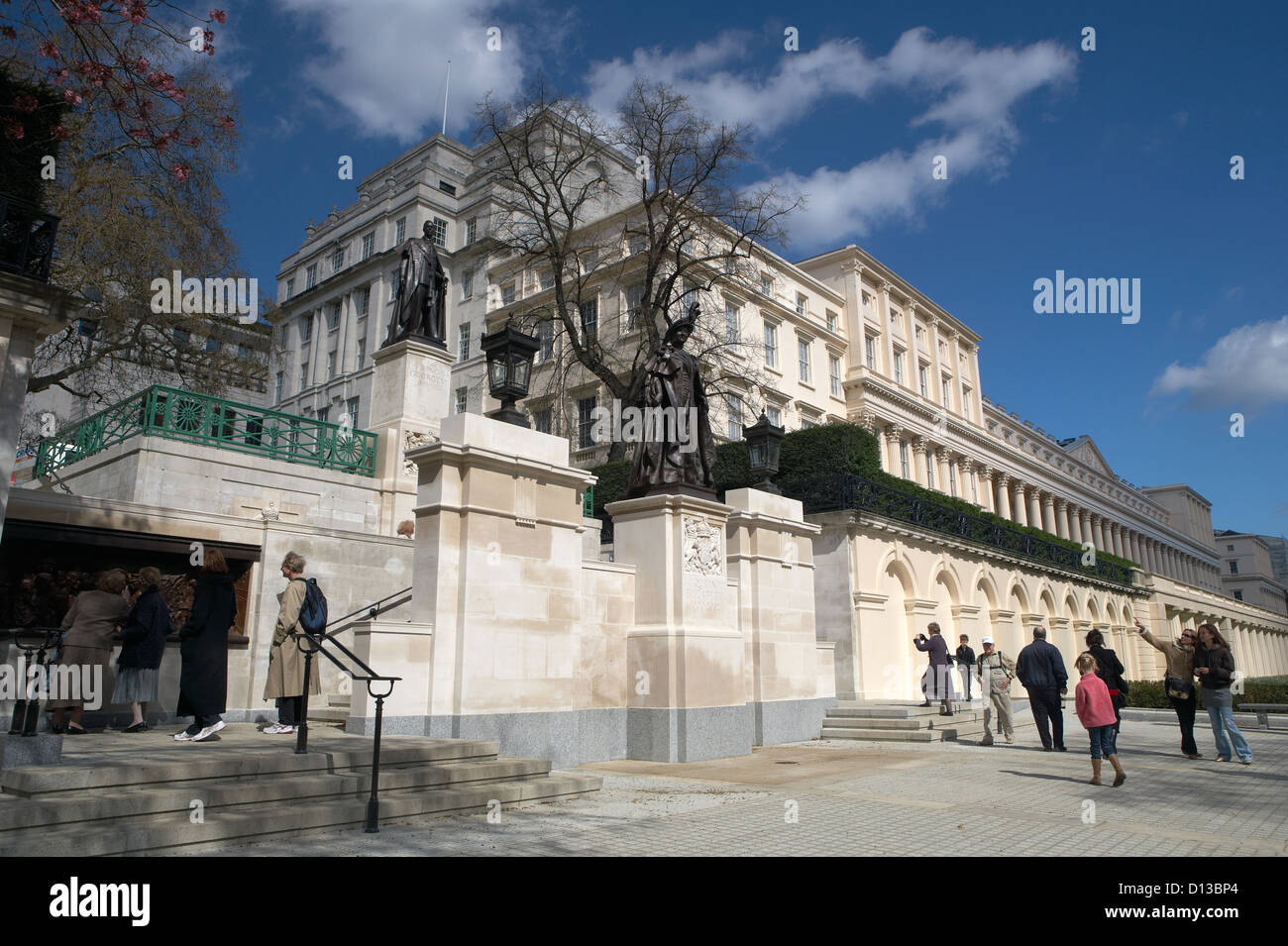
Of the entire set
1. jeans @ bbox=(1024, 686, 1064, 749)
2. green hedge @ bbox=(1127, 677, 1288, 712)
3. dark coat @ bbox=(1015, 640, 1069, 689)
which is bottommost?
green hedge @ bbox=(1127, 677, 1288, 712)

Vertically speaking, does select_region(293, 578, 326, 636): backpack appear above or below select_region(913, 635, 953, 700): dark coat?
above

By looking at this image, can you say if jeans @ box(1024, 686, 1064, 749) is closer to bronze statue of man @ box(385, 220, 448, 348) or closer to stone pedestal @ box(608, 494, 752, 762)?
stone pedestal @ box(608, 494, 752, 762)

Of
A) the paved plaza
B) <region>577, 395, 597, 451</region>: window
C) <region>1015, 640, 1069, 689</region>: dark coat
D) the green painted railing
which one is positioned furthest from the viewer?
<region>577, 395, 597, 451</region>: window

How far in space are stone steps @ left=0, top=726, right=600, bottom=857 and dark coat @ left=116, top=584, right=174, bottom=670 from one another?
1.65m

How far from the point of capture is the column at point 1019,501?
67.1 meters

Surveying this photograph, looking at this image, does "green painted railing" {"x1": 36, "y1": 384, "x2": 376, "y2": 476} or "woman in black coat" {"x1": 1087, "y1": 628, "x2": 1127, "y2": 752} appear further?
"green painted railing" {"x1": 36, "y1": 384, "x2": 376, "y2": 476}

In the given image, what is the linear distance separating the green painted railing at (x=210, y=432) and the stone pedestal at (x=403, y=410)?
0.52 metres

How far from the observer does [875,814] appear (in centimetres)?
752

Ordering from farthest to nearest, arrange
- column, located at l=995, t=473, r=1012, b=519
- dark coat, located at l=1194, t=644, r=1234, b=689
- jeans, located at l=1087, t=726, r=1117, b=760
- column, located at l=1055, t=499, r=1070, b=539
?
column, located at l=1055, t=499, r=1070, b=539 < column, located at l=995, t=473, r=1012, b=519 < dark coat, located at l=1194, t=644, r=1234, b=689 < jeans, located at l=1087, t=726, r=1117, b=760

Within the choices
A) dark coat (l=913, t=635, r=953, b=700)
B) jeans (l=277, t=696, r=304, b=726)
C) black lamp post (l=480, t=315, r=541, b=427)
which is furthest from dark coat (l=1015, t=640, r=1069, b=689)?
jeans (l=277, t=696, r=304, b=726)

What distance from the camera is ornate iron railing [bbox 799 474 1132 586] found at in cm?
2091

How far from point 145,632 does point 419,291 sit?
1063 centimetres
